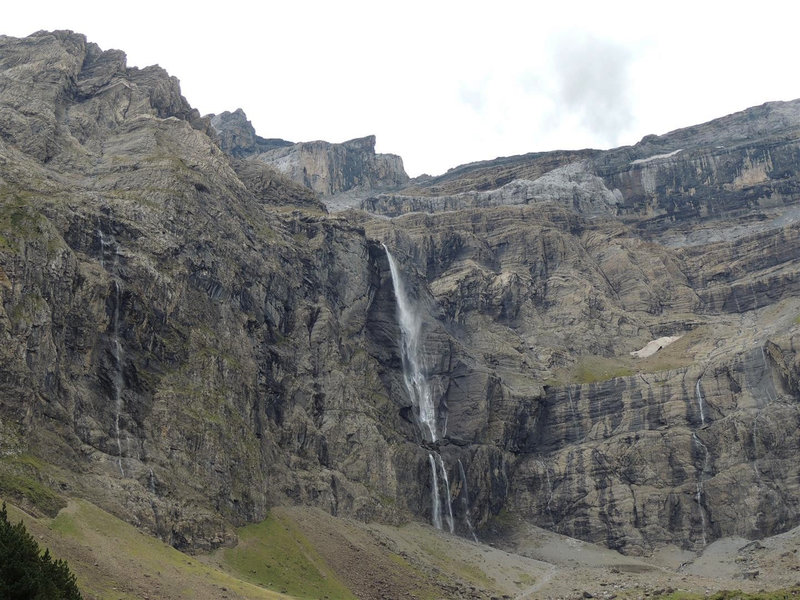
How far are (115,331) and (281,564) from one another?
4184 cm

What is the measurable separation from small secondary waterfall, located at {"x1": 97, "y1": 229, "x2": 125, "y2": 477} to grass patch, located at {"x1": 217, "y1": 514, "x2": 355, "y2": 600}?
1942 cm

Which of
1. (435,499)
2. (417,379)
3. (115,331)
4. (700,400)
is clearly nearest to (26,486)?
(115,331)

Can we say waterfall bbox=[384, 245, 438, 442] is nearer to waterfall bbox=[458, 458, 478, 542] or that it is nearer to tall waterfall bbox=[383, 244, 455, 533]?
tall waterfall bbox=[383, 244, 455, 533]

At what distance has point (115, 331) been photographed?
119m

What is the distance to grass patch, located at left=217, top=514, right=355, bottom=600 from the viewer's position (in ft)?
345

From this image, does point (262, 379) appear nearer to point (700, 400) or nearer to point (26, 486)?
point (26, 486)

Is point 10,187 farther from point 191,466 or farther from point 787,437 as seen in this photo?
point 787,437

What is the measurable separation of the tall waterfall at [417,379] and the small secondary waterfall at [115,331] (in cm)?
6366

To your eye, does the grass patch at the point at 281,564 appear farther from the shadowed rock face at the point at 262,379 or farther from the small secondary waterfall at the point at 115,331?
the small secondary waterfall at the point at 115,331

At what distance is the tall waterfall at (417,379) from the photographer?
6073 inches

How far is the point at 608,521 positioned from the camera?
15700 cm

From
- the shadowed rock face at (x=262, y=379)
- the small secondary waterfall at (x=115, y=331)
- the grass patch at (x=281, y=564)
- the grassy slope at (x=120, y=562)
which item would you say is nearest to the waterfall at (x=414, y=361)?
the shadowed rock face at (x=262, y=379)

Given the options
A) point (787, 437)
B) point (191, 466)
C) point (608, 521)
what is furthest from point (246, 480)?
point (787, 437)

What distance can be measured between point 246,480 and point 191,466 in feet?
31.5
